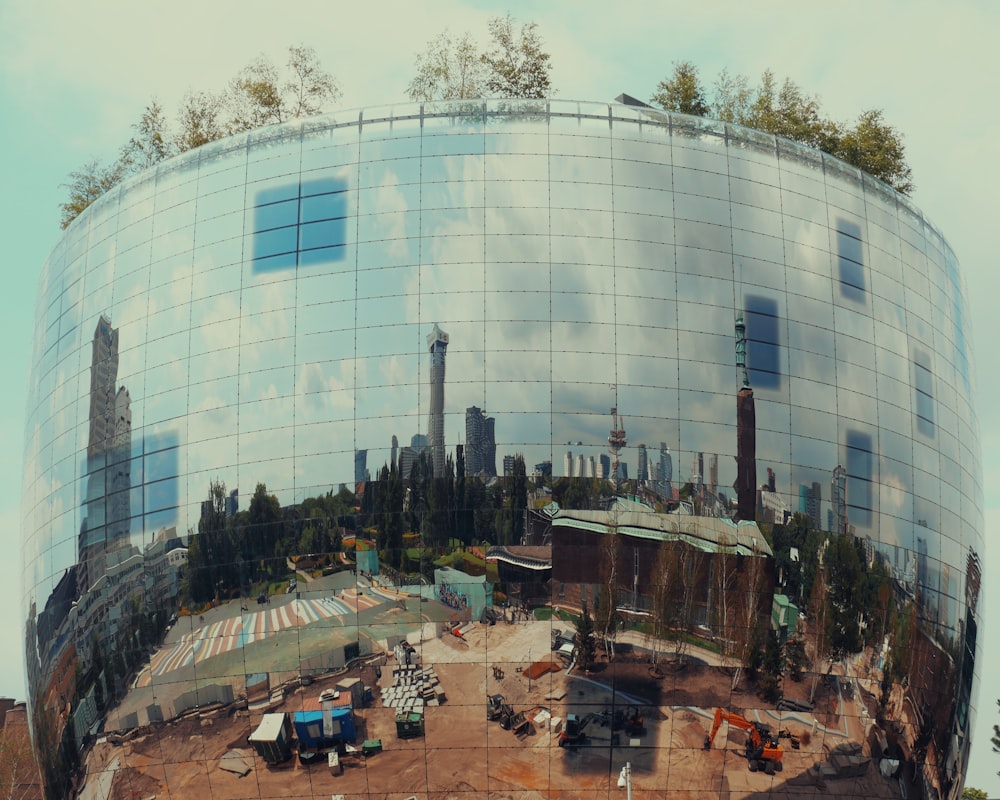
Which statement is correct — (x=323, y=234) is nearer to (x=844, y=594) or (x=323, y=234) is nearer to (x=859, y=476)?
(x=859, y=476)

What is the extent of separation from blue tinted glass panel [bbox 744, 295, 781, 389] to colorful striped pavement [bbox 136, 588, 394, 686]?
8.23m

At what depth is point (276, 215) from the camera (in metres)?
24.1

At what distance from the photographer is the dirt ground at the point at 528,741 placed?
68.7ft

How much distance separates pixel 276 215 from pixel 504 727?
36.5 feet

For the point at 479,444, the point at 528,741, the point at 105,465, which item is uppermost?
the point at 479,444

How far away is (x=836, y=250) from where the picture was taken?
2509 centimetres

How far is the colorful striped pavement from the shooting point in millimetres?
21516

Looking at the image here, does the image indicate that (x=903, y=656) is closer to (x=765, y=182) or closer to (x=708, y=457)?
(x=708, y=457)

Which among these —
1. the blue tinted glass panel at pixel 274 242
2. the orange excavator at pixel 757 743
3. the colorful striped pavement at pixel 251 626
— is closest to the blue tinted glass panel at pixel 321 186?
the blue tinted glass panel at pixel 274 242

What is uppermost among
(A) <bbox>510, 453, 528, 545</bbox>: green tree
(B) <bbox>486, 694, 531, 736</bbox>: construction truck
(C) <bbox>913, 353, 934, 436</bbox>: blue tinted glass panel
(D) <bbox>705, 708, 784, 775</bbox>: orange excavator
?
(C) <bbox>913, 353, 934, 436</bbox>: blue tinted glass panel

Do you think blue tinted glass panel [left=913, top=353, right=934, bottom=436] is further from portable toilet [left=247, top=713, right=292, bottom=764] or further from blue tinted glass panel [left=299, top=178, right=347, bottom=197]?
portable toilet [left=247, top=713, right=292, bottom=764]

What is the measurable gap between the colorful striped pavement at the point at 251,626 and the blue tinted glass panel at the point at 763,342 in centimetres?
823

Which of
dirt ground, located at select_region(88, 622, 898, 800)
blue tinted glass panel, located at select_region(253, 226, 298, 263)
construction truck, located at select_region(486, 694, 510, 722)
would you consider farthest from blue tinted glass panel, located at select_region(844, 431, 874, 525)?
blue tinted glass panel, located at select_region(253, 226, 298, 263)

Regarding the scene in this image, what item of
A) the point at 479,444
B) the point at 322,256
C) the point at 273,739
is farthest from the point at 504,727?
the point at 322,256
